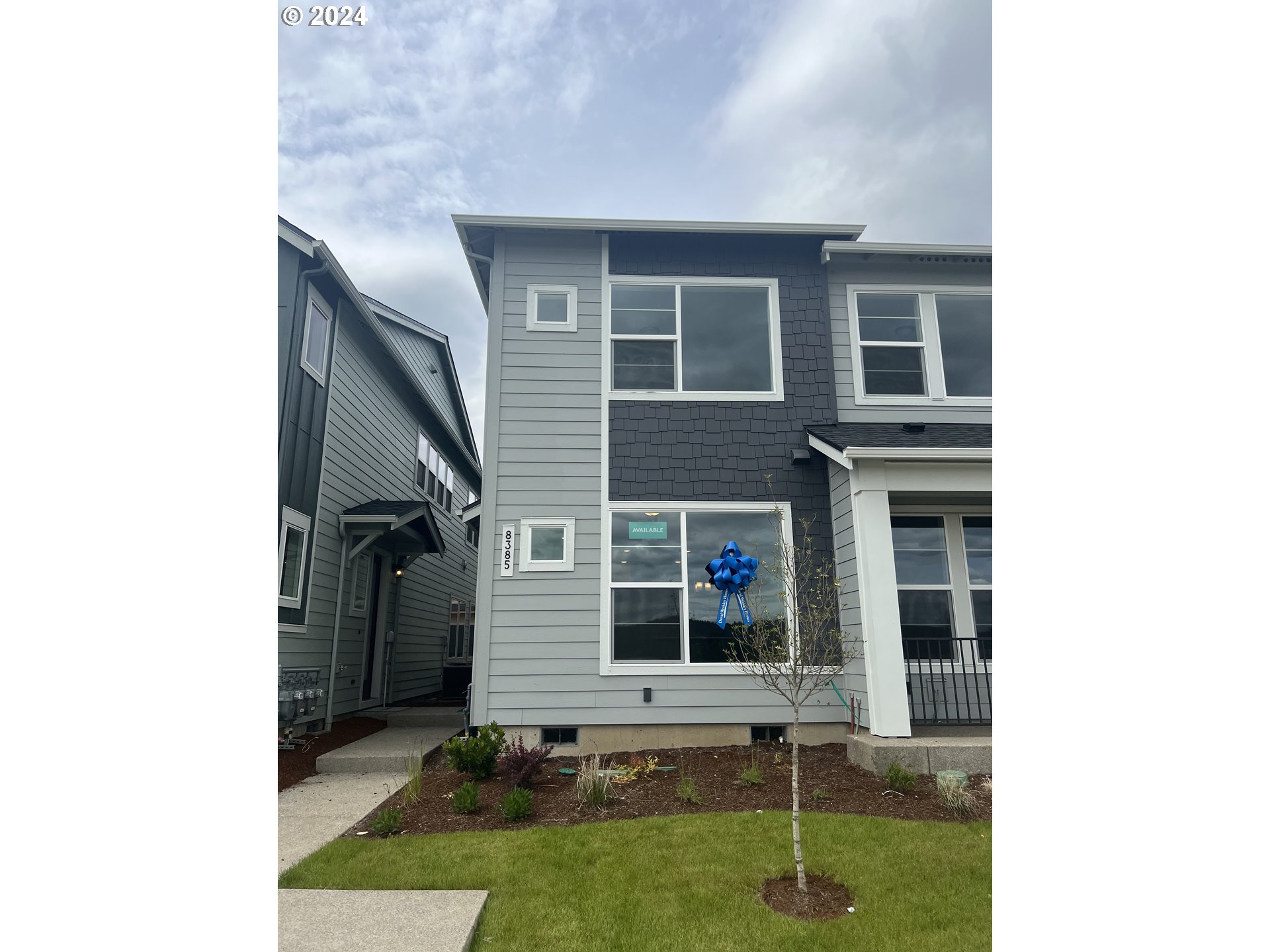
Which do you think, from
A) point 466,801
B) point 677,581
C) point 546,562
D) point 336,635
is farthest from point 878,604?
point 336,635

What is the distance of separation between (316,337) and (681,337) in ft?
16.1

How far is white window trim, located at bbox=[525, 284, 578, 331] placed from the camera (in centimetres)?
846

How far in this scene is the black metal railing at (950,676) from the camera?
7793 mm

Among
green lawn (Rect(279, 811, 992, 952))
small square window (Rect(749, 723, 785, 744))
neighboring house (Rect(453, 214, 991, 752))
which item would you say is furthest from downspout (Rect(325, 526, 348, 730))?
small square window (Rect(749, 723, 785, 744))

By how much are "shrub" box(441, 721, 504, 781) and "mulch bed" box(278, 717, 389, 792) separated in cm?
177

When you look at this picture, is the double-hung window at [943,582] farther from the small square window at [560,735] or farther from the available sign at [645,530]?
the small square window at [560,735]

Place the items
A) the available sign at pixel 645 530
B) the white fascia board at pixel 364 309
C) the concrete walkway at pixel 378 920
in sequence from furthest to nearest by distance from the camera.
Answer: the white fascia board at pixel 364 309
the available sign at pixel 645 530
the concrete walkway at pixel 378 920

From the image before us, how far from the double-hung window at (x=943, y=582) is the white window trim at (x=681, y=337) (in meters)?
2.15

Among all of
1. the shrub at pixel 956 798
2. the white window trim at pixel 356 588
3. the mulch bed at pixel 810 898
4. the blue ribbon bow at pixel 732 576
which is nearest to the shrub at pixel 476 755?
the blue ribbon bow at pixel 732 576

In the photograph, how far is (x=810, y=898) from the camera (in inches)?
151
